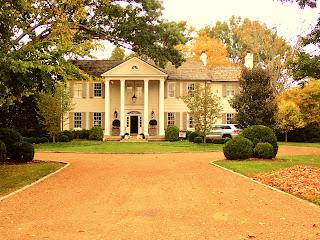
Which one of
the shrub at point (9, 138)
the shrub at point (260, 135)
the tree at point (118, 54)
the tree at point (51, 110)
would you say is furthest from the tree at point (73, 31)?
the tree at point (118, 54)

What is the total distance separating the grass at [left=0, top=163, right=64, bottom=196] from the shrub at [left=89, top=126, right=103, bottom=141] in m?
15.1

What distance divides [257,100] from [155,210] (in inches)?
721

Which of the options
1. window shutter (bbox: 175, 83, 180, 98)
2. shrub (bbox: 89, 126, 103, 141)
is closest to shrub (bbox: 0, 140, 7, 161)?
shrub (bbox: 89, 126, 103, 141)

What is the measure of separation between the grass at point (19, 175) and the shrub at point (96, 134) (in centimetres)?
1509

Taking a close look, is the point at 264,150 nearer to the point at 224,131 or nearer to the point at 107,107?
the point at 224,131

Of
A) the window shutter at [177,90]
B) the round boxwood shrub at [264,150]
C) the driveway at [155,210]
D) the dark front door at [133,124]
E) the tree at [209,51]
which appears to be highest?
the tree at [209,51]

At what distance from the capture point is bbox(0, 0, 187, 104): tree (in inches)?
339

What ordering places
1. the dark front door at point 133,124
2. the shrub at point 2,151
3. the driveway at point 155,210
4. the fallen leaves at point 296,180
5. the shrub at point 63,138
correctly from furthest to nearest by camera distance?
the dark front door at point 133,124 < the shrub at point 63,138 < the shrub at point 2,151 < the fallen leaves at point 296,180 < the driveway at point 155,210

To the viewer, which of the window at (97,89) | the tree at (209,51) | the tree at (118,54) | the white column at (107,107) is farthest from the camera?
the tree at (118,54)

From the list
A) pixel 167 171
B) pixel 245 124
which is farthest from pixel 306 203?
pixel 245 124

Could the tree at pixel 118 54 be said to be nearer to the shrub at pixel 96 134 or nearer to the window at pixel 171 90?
the window at pixel 171 90

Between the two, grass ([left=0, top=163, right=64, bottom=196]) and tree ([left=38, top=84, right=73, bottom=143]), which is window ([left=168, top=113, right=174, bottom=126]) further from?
grass ([left=0, top=163, right=64, bottom=196])

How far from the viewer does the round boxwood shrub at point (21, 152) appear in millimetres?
13570

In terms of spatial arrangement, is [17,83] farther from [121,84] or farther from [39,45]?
[121,84]
